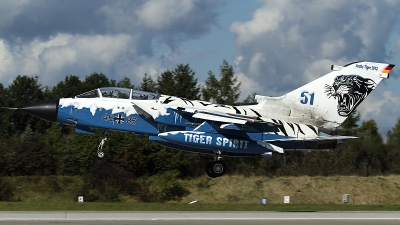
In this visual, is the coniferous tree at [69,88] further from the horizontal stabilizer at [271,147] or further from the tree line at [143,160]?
the horizontal stabilizer at [271,147]

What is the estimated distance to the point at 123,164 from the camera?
47688 millimetres

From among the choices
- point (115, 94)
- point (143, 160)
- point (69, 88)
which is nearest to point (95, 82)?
point (69, 88)

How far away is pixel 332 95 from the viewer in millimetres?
25953

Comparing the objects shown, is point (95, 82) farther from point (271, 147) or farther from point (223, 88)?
point (271, 147)

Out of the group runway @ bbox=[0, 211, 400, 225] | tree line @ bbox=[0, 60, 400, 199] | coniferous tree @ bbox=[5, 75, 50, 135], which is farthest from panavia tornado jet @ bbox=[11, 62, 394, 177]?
coniferous tree @ bbox=[5, 75, 50, 135]

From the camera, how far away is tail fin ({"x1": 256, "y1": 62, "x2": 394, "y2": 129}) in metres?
25.6

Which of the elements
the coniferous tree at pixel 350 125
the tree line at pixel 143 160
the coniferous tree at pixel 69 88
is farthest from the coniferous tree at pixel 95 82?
the coniferous tree at pixel 350 125

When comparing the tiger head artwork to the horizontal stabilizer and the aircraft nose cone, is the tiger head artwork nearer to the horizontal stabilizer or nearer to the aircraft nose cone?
the horizontal stabilizer

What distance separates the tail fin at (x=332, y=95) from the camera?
2556 centimetres

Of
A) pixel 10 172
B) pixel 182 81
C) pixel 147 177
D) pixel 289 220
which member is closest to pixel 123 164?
pixel 147 177

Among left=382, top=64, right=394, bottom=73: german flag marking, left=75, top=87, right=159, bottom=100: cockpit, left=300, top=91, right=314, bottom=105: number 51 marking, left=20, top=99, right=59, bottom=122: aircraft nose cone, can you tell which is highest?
left=382, top=64, right=394, bottom=73: german flag marking

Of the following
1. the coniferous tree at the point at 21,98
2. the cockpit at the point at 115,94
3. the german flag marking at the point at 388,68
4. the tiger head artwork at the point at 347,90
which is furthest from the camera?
the coniferous tree at the point at 21,98

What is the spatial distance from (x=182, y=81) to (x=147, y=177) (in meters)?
16.6

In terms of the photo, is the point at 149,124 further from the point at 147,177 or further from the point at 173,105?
the point at 147,177
